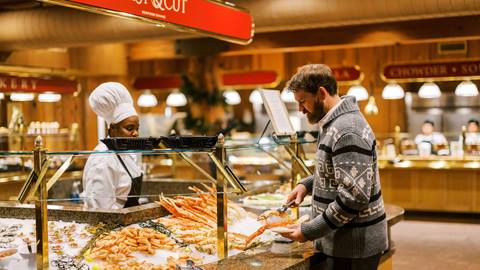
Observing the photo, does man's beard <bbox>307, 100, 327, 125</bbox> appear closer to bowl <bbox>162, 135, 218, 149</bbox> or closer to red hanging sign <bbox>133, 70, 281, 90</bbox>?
bowl <bbox>162, 135, 218, 149</bbox>

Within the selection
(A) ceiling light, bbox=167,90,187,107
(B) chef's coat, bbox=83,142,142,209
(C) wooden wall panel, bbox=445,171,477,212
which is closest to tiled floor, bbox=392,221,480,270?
(C) wooden wall panel, bbox=445,171,477,212

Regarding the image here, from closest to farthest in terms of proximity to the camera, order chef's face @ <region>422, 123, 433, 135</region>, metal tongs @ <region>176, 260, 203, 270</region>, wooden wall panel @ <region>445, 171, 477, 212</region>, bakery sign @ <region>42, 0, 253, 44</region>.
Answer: metal tongs @ <region>176, 260, 203, 270</region>, bakery sign @ <region>42, 0, 253, 44</region>, wooden wall panel @ <region>445, 171, 477, 212</region>, chef's face @ <region>422, 123, 433, 135</region>

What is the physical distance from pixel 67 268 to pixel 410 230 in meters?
7.04

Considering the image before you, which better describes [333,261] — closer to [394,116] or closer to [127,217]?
[127,217]

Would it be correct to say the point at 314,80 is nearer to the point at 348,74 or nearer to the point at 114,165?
the point at 114,165

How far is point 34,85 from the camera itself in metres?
10.5

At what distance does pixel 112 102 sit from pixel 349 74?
8.40m

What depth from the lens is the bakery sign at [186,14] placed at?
339cm

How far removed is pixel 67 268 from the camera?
2.82 metres

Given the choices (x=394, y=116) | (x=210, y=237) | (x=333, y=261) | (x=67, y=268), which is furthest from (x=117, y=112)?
(x=394, y=116)

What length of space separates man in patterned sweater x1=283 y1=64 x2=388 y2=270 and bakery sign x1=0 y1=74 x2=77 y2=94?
8161 mm

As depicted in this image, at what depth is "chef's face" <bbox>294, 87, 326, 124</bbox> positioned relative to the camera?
2.88 m

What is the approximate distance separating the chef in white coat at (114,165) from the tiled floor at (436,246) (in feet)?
12.2

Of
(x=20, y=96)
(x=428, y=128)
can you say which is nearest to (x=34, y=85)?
(x=20, y=96)
